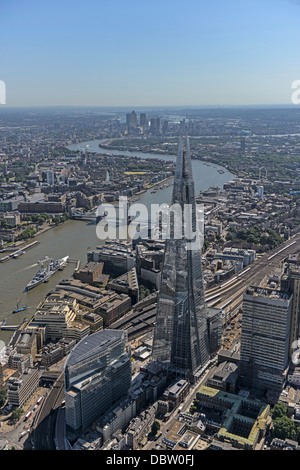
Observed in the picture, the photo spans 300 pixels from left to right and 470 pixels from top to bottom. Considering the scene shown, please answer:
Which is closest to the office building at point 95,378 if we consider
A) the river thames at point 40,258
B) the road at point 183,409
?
the road at point 183,409

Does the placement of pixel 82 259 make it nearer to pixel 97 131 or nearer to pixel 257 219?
pixel 257 219

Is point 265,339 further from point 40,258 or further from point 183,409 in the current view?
point 40,258

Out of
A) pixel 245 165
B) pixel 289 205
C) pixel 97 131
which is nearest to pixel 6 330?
pixel 289 205

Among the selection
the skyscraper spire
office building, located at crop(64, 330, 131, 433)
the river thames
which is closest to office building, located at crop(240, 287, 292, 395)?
the skyscraper spire

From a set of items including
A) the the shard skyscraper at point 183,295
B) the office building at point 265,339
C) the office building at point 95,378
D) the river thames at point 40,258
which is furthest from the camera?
the river thames at point 40,258

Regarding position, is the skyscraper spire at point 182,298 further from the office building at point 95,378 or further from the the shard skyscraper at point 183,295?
the office building at point 95,378

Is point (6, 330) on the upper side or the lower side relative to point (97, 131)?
lower

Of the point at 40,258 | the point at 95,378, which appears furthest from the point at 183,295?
the point at 40,258

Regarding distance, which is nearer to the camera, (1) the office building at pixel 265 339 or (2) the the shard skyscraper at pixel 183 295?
(1) the office building at pixel 265 339
